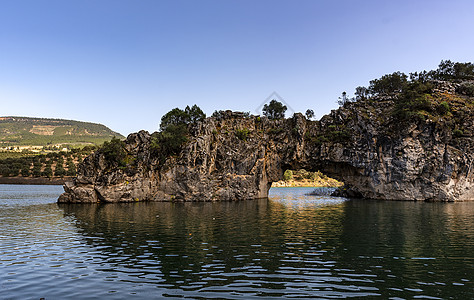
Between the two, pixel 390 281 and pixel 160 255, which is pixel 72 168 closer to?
pixel 160 255

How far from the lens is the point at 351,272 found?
2009 centimetres

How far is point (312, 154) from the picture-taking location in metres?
93.6

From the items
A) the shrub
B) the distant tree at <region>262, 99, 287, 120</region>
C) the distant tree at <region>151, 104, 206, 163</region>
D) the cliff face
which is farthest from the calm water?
the distant tree at <region>262, 99, 287, 120</region>

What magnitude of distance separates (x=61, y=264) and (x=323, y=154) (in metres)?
80.2

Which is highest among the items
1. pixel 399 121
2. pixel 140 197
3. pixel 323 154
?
pixel 399 121

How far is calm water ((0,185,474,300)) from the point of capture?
16656 mm

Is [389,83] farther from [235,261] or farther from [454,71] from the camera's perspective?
[235,261]

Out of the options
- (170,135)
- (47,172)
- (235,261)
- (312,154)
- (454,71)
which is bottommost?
(235,261)

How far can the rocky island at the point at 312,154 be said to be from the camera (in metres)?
80.9

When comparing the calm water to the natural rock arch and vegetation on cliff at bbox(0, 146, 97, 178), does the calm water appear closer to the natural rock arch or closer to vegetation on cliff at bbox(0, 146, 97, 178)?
the natural rock arch

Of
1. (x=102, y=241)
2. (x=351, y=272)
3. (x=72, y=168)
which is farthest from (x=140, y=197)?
(x=72, y=168)

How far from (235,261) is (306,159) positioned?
7498 centimetres

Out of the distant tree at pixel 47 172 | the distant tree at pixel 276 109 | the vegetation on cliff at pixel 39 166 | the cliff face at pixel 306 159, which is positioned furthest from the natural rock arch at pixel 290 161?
the distant tree at pixel 47 172

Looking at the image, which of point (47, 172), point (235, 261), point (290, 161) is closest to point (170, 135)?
point (290, 161)
